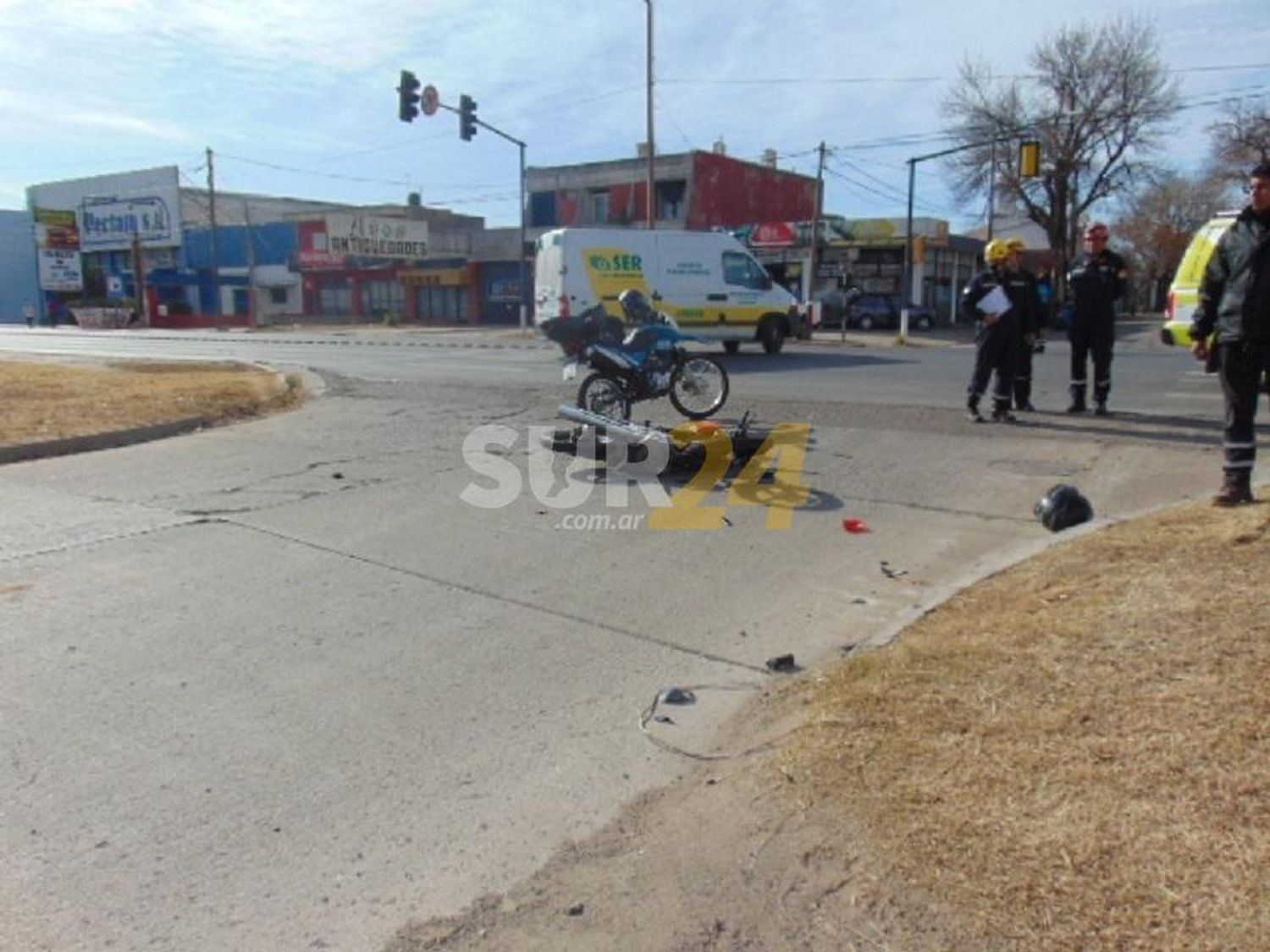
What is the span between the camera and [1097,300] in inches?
408

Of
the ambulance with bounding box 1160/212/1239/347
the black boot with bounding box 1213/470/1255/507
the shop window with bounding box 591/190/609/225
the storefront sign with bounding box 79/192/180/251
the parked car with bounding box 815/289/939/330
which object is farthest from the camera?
the storefront sign with bounding box 79/192/180/251

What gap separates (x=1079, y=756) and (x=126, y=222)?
78.2 meters

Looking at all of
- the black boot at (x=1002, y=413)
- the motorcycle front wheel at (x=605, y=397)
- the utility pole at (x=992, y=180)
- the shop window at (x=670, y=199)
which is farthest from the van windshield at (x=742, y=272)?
the utility pole at (x=992, y=180)

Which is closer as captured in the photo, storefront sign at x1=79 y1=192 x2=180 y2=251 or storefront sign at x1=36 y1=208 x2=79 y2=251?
storefront sign at x1=79 y1=192 x2=180 y2=251

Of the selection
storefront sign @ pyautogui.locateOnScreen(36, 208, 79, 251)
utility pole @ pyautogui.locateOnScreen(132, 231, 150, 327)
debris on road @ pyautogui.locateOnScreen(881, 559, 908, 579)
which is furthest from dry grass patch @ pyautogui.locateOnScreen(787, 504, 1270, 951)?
storefront sign @ pyautogui.locateOnScreen(36, 208, 79, 251)

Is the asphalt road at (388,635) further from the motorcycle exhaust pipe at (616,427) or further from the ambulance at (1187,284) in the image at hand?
the ambulance at (1187,284)

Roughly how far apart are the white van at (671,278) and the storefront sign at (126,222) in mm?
55248

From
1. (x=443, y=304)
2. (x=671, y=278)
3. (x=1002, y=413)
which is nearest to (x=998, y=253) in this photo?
(x=1002, y=413)

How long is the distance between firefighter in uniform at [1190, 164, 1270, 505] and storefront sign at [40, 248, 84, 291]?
7956 cm

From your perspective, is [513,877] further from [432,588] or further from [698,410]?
[698,410]

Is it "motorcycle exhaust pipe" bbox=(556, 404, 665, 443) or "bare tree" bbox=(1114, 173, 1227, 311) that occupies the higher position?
"bare tree" bbox=(1114, 173, 1227, 311)

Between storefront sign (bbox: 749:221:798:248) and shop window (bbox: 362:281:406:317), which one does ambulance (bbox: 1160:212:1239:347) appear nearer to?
storefront sign (bbox: 749:221:798:248)

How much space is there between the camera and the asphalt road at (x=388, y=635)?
2961mm

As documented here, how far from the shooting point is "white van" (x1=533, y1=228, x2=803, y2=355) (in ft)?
69.6
